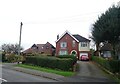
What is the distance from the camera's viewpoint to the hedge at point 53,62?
3186 cm

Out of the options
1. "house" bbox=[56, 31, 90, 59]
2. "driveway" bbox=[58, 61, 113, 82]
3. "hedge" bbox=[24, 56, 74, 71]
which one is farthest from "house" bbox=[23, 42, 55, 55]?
"driveway" bbox=[58, 61, 113, 82]

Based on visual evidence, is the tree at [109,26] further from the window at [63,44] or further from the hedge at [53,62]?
the window at [63,44]

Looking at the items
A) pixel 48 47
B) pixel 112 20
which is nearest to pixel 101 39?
pixel 112 20

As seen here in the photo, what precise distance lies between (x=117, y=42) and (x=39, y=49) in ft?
206

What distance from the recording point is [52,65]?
34.7 m

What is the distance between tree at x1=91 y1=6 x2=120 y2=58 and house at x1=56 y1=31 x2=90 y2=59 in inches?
1465

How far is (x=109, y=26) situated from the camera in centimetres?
2895

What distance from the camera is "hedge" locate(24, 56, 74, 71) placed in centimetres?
3186

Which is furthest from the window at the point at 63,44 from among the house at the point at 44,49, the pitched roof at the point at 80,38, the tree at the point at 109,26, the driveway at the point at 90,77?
the driveway at the point at 90,77

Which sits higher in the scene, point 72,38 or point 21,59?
point 72,38

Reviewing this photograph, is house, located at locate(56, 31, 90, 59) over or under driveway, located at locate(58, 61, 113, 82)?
over

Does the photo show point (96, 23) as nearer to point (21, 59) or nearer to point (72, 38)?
point (21, 59)

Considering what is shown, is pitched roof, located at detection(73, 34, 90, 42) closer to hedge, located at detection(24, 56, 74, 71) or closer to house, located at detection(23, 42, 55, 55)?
house, located at detection(23, 42, 55, 55)

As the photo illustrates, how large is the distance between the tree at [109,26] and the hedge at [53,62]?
5.03 meters
